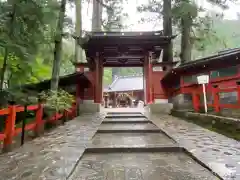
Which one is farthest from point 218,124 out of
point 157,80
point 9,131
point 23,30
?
point 157,80

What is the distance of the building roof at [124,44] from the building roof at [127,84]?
14782 millimetres

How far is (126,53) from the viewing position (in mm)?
16406

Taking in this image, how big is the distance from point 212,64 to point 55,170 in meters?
9.28

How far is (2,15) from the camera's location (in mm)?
5996

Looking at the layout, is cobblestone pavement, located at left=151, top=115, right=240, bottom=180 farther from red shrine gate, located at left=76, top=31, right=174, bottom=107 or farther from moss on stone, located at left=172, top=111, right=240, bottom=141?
red shrine gate, located at left=76, top=31, right=174, bottom=107

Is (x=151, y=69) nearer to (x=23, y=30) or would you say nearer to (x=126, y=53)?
(x=126, y=53)

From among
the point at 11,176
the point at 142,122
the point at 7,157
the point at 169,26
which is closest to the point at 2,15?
the point at 7,157

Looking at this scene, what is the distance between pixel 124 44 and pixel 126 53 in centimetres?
162

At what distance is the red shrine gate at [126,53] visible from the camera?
14430 millimetres

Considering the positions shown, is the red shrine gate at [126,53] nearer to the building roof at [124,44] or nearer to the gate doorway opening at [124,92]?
the building roof at [124,44]

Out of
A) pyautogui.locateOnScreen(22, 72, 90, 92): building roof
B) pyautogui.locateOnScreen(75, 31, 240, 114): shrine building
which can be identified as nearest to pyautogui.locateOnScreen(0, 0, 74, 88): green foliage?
pyautogui.locateOnScreen(22, 72, 90, 92): building roof

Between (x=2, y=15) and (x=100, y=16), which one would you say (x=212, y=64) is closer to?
(x=2, y=15)

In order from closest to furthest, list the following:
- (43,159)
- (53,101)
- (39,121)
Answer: (43,159)
(39,121)
(53,101)

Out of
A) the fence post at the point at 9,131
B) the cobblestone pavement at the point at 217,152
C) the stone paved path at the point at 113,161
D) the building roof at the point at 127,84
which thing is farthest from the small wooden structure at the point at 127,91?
the fence post at the point at 9,131
